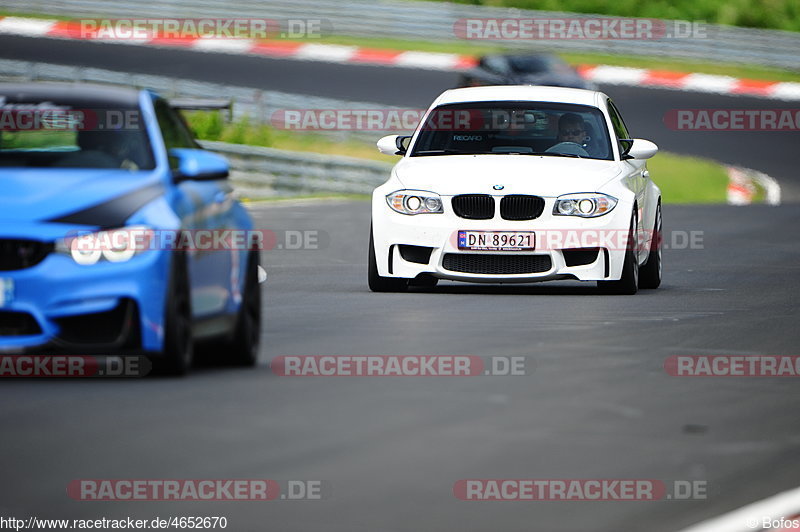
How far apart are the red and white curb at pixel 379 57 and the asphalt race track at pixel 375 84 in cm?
57

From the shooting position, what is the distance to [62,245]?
8289 mm

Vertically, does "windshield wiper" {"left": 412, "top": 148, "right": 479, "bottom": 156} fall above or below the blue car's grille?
below

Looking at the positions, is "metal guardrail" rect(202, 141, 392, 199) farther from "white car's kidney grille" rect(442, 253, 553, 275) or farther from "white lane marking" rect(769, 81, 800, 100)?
"white car's kidney grille" rect(442, 253, 553, 275)

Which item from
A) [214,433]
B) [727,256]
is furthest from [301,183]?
[214,433]

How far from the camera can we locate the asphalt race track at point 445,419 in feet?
19.3

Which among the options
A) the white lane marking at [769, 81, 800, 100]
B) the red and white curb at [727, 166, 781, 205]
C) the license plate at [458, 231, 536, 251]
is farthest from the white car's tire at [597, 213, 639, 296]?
the white lane marking at [769, 81, 800, 100]

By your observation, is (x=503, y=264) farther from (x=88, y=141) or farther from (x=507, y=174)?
(x=88, y=141)

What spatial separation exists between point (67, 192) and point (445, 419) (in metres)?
2.17

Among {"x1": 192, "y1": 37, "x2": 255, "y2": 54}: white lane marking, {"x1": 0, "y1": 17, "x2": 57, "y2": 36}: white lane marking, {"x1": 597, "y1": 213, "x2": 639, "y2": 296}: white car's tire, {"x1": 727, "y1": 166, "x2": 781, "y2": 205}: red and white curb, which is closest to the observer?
{"x1": 597, "y1": 213, "x2": 639, "y2": 296}: white car's tire

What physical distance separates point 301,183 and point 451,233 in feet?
45.2

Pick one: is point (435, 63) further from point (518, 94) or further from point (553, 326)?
point (553, 326)

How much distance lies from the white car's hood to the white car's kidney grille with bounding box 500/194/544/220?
2.5 inches

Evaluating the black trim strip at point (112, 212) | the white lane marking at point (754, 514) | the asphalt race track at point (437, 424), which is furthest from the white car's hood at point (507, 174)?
the white lane marking at point (754, 514)

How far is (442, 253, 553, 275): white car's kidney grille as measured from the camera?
13305 millimetres
